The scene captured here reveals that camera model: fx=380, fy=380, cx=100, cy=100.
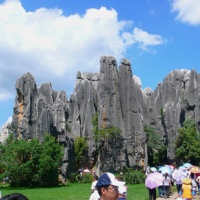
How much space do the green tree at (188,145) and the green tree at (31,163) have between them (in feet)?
50.8

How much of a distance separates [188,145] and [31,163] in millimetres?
18445

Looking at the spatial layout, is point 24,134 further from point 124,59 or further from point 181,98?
point 181,98

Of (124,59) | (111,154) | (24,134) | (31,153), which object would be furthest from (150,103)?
(31,153)

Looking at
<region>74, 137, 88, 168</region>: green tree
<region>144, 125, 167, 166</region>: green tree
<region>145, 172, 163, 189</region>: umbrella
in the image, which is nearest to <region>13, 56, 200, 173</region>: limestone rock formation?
<region>74, 137, 88, 168</region>: green tree

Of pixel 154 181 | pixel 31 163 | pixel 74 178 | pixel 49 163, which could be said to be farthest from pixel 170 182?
pixel 74 178

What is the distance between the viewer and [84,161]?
4491 cm

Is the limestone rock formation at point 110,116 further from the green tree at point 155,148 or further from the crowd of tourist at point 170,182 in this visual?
the crowd of tourist at point 170,182

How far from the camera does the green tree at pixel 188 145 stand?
41031mm

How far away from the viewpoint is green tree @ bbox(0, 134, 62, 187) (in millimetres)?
31500

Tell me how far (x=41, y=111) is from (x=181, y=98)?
19.2 meters

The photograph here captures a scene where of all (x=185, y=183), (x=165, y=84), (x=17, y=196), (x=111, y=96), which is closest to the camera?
(x=17, y=196)

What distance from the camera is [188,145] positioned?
41.8 m

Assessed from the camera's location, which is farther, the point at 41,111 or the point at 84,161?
the point at 84,161

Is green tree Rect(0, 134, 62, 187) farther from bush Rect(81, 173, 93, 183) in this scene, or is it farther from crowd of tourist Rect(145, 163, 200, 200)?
crowd of tourist Rect(145, 163, 200, 200)
